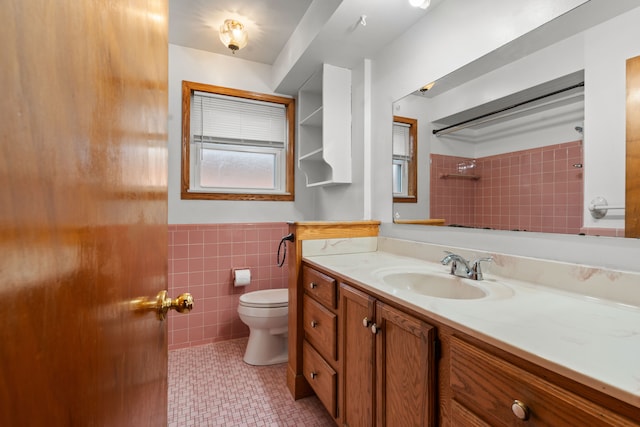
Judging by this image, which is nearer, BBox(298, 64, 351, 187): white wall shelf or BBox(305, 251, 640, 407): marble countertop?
BBox(305, 251, 640, 407): marble countertop

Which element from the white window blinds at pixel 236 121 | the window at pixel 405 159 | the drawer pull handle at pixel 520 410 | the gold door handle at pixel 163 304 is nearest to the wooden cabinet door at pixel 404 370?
the drawer pull handle at pixel 520 410

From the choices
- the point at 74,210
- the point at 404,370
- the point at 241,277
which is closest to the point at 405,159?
the point at 404,370

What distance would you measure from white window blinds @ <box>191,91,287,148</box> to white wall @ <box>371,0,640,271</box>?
1077 mm

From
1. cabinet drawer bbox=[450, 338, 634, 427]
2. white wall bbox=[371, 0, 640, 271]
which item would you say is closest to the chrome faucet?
white wall bbox=[371, 0, 640, 271]

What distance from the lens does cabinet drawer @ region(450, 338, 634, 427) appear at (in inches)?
21.1

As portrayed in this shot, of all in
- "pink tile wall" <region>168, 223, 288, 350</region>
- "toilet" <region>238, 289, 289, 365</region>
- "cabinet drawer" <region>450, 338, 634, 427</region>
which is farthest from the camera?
"pink tile wall" <region>168, 223, 288, 350</region>

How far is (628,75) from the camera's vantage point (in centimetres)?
94

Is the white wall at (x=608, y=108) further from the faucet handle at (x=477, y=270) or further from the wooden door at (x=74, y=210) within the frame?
the wooden door at (x=74, y=210)

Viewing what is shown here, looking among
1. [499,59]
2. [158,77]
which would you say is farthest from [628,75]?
[158,77]

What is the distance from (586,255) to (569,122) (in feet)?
1.57

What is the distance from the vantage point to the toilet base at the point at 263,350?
219 centimetres

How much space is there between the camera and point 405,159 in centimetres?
185

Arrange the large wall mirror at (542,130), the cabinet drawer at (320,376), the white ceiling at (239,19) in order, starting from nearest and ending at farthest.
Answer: the large wall mirror at (542,130)
the cabinet drawer at (320,376)
the white ceiling at (239,19)

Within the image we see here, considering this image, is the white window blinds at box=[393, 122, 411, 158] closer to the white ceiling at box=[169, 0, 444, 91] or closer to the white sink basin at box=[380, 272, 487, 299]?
the white ceiling at box=[169, 0, 444, 91]
